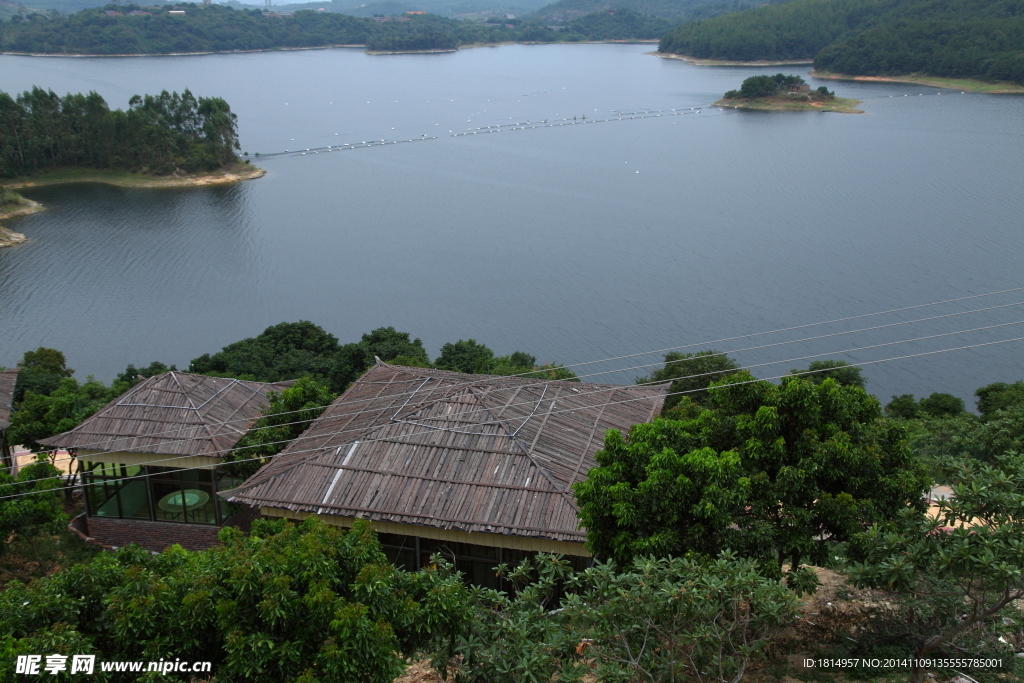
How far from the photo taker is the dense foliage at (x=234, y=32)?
15012 cm

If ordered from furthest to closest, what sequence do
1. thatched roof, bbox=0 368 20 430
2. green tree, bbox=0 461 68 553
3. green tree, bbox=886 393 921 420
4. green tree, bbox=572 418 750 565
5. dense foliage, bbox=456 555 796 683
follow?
1. green tree, bbox=886 393 921 420
2. thatched roof, bbox=0 368 20 430
3. green tree, bbox=0 461 68 553
4. green tree, bbox=572 418 750 565
5. dense foliage, bbox=456 555 796 683

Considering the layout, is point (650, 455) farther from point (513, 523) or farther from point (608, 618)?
point (513, 523)

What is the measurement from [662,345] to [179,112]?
58.8 m

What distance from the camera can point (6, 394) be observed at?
20.0 meters

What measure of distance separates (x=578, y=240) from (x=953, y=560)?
49.5m

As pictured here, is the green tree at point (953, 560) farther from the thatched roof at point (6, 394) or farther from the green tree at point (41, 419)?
the thatched roof at point (6, 394)

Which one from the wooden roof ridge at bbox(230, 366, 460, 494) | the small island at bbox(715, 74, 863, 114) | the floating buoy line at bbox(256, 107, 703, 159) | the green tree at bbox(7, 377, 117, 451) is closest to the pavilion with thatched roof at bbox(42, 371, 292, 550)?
the wooden roof ridge at bbox(230, 366, 460, 494)

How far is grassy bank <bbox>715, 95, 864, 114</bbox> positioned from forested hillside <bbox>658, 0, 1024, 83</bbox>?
659 inches

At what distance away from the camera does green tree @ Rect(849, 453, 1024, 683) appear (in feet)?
27.3

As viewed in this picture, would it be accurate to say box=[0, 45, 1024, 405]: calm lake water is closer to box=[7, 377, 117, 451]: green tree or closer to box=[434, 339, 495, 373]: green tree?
box=[434, 339, 495, 373]: green tree

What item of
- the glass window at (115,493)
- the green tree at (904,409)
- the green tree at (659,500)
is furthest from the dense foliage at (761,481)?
the green tree at (904,409)

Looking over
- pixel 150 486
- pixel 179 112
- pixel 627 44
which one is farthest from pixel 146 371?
pixel 627 44

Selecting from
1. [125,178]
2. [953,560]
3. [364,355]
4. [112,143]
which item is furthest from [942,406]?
[112,143]

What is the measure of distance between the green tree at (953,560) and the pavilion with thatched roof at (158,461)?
1230 centimetres
